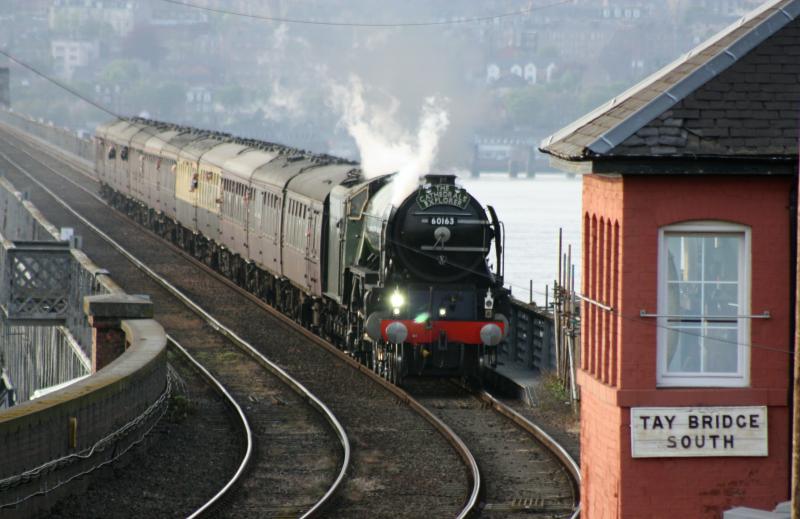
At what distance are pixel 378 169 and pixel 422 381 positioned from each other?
15.1 ft

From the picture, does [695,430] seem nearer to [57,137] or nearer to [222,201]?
[222,201]

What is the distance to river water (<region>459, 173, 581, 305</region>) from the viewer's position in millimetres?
65750

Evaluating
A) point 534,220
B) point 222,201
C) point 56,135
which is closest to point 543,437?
point 222,201

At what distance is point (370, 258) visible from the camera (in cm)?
2603

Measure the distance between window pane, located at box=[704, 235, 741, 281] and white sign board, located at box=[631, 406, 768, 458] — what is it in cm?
97

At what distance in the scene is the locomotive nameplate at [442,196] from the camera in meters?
24.3

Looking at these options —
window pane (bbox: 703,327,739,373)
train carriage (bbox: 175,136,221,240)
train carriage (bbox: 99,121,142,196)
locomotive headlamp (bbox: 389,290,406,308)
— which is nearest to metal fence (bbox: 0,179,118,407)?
locomotive headlamp (bbox: 389,290,406,308)

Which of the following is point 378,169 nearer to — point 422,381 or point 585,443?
point 422,381

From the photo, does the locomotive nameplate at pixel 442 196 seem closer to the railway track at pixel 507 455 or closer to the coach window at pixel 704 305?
the railway track at pixel 507 455

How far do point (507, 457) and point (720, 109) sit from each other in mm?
8032

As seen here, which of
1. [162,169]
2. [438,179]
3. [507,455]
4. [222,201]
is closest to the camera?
[507,455]

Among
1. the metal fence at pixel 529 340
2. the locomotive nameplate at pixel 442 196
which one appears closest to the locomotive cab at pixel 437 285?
the locomotive nameplate at pixel 442 196

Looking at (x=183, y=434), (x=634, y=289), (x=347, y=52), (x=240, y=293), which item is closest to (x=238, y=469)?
(x=183, y=434)

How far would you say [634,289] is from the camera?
39.9 ft
